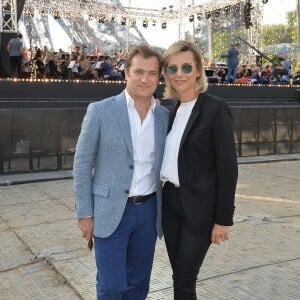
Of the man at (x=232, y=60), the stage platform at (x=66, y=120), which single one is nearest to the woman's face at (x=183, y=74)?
the stage platform at (x=66, y=120)

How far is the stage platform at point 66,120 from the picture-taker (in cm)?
905

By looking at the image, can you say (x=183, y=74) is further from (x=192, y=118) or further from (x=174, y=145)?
(x=174, y=145)

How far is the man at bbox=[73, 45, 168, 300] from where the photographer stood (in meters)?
2.47

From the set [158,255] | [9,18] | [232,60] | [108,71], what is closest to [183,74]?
[158,255]

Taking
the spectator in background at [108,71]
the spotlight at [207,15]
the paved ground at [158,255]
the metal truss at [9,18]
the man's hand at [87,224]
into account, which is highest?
the spotlight at [207,15]

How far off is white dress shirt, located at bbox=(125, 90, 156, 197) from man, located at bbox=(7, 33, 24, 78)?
1368cm

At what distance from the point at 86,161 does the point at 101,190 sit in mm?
181

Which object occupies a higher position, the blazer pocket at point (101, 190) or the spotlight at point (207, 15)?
the spotlight at point (207, 15)

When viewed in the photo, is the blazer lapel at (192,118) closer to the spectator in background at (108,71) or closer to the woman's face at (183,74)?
the woman's face at (183,74)

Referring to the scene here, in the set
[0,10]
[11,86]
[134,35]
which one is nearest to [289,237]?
[11,86]

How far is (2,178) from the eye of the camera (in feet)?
27.9

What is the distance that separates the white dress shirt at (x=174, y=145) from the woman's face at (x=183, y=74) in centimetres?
7

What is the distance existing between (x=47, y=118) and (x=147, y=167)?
7.08m

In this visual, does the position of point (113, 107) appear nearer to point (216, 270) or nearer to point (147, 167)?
point (147, 167)
